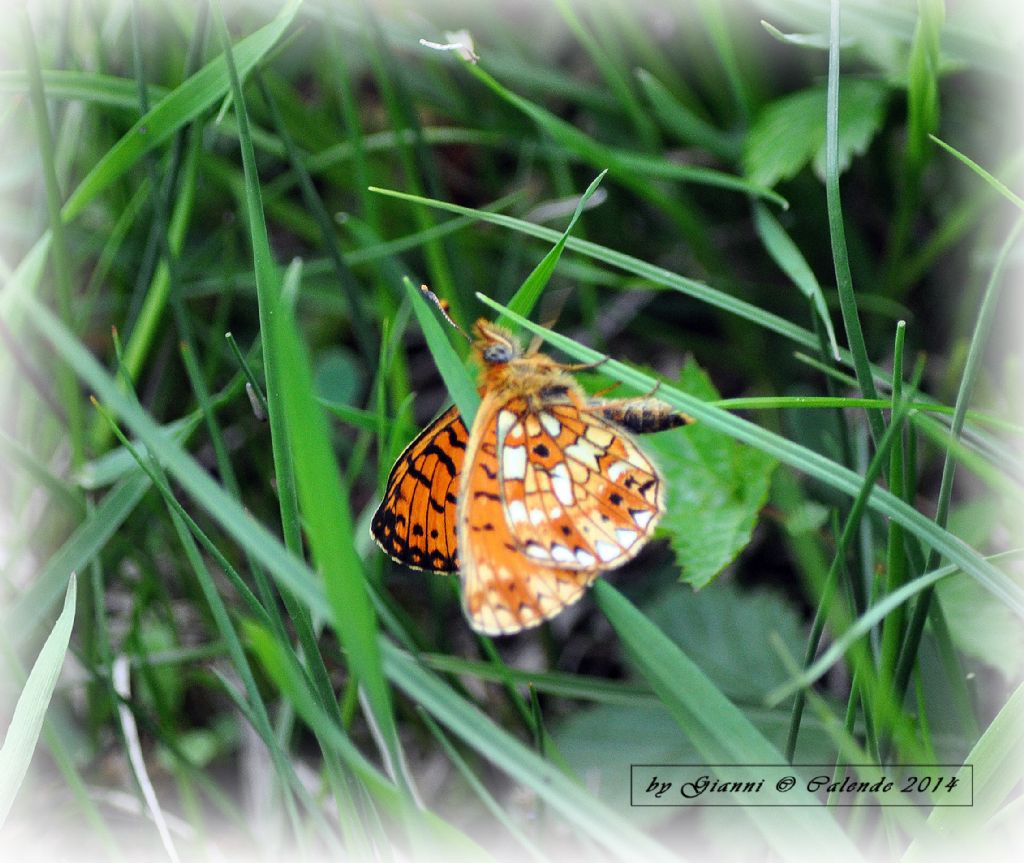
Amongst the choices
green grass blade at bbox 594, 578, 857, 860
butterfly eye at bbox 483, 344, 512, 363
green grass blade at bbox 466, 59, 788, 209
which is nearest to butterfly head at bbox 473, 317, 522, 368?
butterfly eye at bbox 483, 344, 512, 363

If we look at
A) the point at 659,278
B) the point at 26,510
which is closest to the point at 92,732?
the point at 26,510

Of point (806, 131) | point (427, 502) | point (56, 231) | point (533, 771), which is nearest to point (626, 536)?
point (427, 502)

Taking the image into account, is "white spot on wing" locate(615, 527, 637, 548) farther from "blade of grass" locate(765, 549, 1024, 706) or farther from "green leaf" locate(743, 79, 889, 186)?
"green leaf" locate(743, 79, 889, 186)

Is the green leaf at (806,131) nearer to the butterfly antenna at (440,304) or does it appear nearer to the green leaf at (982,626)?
the butterfly antenna at (440,304)

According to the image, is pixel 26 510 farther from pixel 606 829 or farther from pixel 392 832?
pixel 606 829

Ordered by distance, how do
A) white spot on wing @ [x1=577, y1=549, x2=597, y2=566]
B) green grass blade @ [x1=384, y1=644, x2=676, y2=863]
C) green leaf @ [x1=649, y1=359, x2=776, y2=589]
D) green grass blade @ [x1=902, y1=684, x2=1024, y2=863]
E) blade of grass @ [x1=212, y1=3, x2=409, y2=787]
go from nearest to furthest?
blade of grass @ [x1=212, y1=3, x2=409, y2=787] → green grass blade @ [x1=384, y1=644, x2=676, y2=863] → green grass blade @ [x1=902, y1=684, x2=1024, y2=863] → white spot on wing @ [x1=577, y1=549, x2=597, y2=566] → green leaf @ [x1=649, y1=359, x2=776, y2=589]
